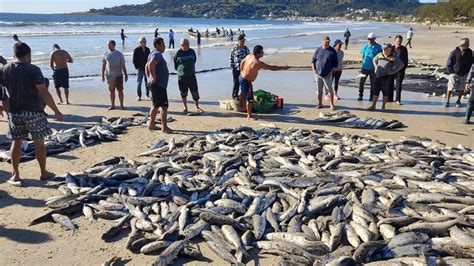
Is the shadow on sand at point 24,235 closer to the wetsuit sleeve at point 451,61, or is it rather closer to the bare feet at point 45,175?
the bare feet at point 45,175

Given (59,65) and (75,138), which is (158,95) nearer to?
(75,138)

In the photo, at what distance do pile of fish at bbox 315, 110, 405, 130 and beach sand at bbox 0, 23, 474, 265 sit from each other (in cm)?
30

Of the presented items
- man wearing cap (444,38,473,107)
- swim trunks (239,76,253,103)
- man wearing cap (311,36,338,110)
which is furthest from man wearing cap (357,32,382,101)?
swim trunks (239,76,253,103)

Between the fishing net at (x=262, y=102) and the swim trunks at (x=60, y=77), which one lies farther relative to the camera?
the swim trunks at (x=60, y=77)

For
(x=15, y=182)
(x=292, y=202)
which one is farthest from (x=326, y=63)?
(x=15, y=182)

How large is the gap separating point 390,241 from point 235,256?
1.97 metres

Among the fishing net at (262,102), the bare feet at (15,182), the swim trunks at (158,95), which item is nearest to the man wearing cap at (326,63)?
the fishing net at (262,102)

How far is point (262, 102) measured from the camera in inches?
532

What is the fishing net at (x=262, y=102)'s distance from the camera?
1350 cm

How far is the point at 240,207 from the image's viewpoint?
6.43 metres

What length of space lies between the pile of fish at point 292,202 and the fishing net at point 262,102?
14.3ft

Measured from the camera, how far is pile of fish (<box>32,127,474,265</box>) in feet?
17.6

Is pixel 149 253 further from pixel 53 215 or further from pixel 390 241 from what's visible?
pixel 390 241

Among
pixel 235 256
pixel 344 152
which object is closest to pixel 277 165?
pixel 344 152
